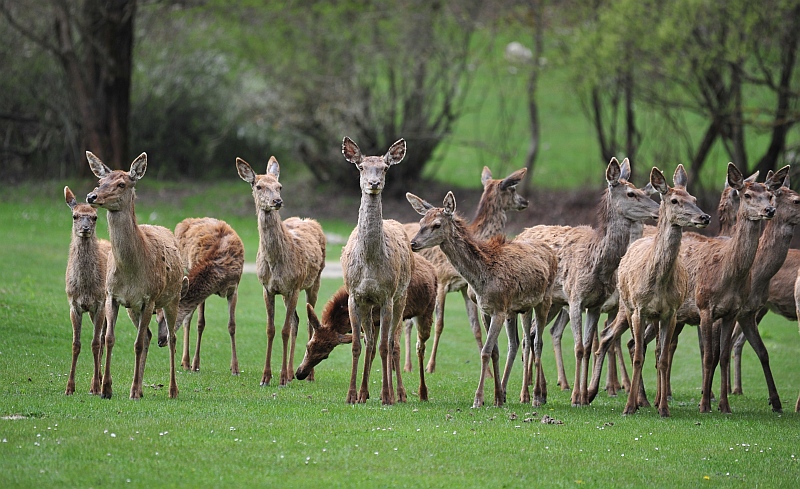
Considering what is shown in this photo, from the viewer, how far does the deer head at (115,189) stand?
10609 mm

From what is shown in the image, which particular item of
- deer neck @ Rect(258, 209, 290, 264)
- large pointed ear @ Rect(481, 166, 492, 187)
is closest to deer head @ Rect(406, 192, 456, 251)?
deer neck @ Rect(258, 209, 290, 264)

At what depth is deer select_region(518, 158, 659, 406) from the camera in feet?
42.5

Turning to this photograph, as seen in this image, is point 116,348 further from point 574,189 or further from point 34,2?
point 574,189

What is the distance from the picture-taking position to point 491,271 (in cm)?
1212

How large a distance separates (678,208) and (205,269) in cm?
633

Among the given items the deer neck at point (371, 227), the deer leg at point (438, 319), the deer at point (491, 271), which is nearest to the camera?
the deer neck at point (371, 227)

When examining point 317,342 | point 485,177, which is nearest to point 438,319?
point 485,177

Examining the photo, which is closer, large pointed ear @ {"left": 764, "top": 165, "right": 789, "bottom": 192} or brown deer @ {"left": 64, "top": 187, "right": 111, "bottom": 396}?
brown deer @ {"left": 64, "top": 187, "right": 111, "bottom": 396}

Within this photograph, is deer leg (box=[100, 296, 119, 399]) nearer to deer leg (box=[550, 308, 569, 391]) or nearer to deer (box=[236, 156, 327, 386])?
deer (box=[236, 156, 327, 386])

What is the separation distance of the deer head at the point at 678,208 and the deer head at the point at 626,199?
126cm

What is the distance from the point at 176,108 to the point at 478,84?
15.0 metres

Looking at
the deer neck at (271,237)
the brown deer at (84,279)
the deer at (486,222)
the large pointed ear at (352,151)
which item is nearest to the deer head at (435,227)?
the large pointed ear at (352,151)

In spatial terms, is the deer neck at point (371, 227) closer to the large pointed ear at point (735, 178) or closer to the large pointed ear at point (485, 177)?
the large pointed ear at point (735, 178)

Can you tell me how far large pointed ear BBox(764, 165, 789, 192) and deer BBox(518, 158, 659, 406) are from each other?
1.45 metres
